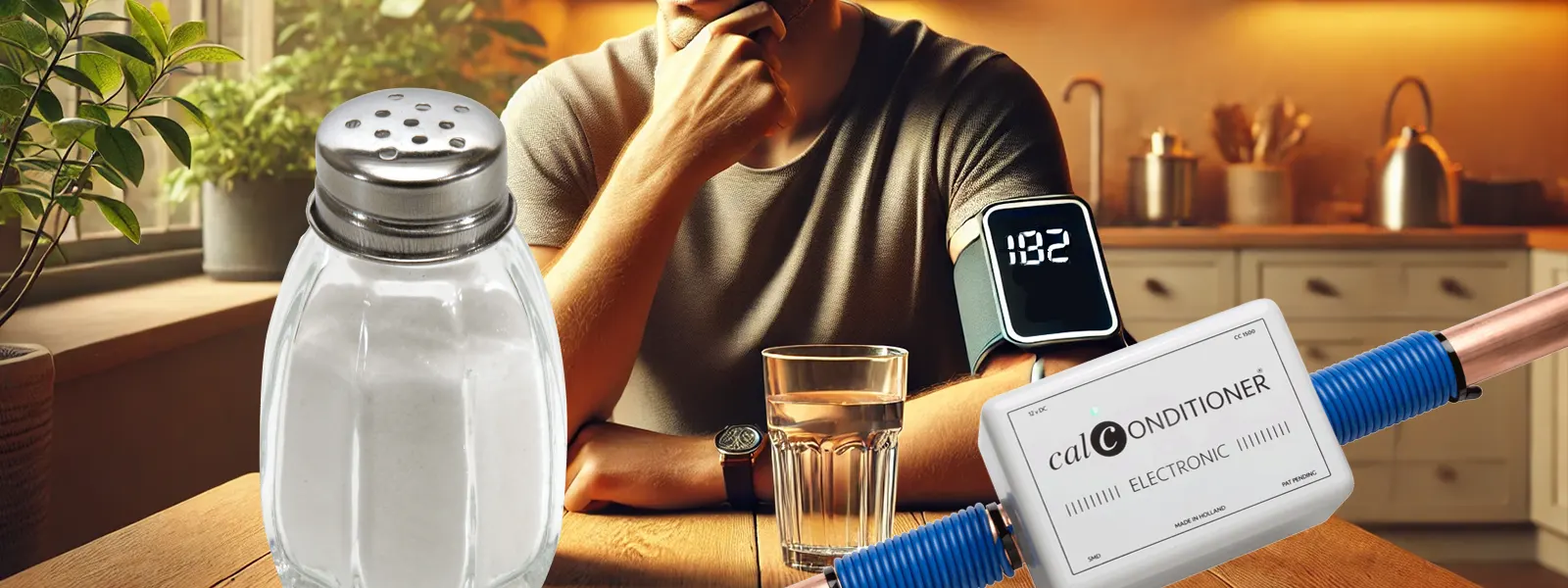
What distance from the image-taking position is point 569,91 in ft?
3.98

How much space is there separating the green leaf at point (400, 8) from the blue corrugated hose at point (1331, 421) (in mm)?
2013

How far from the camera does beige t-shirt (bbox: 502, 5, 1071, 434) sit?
1.23 m

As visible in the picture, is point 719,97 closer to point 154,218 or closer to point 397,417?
point 397,417

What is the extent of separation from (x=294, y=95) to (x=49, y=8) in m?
1.28

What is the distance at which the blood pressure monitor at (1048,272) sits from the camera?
433 mm

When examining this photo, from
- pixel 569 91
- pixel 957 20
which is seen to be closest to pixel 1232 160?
pixel 957 20

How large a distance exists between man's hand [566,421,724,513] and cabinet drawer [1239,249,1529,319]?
2.37 meters

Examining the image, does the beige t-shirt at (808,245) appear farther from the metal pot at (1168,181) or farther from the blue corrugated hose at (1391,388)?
the metal pot at (1168,181)

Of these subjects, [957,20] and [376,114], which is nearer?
[376,114]

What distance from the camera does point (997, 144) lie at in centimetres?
119

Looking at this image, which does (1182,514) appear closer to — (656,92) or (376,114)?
(376,114)

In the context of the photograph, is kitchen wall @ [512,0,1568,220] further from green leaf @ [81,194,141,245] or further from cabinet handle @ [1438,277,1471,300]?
green leaf @ [81,194,141,245]

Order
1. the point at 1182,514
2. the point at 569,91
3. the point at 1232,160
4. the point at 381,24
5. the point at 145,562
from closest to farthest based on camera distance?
the point at 1182,514, the point at 145,562, the point at 569,91, the point at 381,24, the point at 1232,160

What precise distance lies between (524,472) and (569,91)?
856mm
